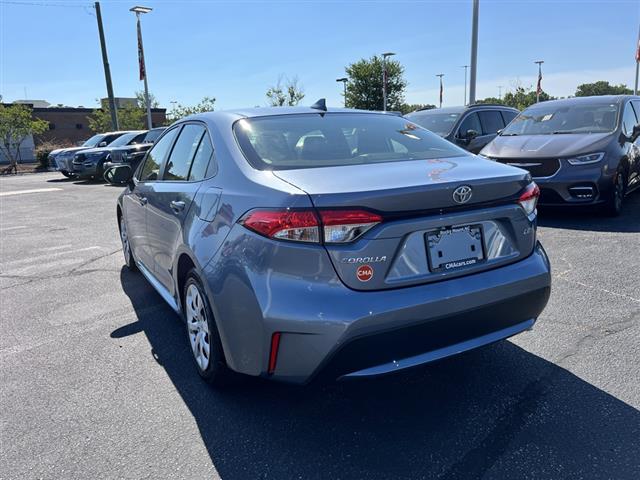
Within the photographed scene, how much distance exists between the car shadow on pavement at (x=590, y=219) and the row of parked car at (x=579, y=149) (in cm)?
20

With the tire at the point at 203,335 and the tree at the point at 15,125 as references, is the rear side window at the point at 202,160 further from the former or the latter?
the tree at the point at 15,125

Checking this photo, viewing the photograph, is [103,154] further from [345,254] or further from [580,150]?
[345,254]

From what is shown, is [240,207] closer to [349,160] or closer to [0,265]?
[349,160]

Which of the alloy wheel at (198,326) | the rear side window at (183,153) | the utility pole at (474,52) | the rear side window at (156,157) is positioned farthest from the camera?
the utility pole at (474,52)

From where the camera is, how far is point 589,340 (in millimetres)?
3459

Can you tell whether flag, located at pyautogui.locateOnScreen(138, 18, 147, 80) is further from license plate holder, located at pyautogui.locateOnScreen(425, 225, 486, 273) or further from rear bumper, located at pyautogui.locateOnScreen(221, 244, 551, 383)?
license plate holder, located at pyautogui.locateOnScreen(425, 225, 486, 273)

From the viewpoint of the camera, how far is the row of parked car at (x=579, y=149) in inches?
267

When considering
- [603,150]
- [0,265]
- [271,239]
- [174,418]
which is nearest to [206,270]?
[271,239]

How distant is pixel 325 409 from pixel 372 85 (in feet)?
161

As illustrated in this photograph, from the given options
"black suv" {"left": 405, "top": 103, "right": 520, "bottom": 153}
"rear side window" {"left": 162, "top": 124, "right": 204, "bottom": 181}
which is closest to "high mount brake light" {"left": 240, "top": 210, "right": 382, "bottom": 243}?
"rear side window" {"left": 162, "top": 124, "right": 204, "bottom": 181}

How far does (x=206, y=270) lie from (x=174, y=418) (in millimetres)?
833

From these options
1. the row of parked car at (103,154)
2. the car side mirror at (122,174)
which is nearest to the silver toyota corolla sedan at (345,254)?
the car side mirror at (122,174)

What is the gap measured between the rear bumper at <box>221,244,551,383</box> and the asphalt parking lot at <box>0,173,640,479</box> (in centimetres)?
41

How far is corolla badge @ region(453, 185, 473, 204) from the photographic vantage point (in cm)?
244
